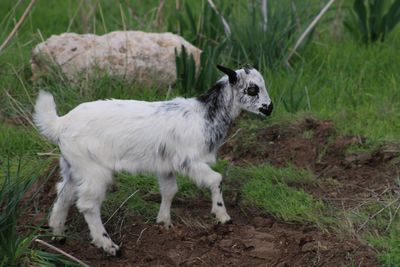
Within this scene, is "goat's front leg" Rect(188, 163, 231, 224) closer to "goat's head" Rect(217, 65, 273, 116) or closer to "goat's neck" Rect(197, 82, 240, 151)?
"goat's neck" Rect(197, 82, 240, 151)

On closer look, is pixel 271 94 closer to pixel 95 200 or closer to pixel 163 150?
pixel 163 150

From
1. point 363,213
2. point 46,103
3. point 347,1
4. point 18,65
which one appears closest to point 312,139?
point 363,213

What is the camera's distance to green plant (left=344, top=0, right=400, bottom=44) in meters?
7.95

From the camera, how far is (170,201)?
17.4 ft

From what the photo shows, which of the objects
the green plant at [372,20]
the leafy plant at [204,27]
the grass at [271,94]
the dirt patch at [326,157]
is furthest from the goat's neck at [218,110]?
the green plant at [372,20]

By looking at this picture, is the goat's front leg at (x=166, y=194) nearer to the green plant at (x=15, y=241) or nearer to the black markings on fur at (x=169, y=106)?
the black markings on fur at (x=169, y=106)

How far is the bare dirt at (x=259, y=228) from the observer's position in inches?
194

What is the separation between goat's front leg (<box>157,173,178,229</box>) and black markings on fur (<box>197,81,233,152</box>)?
334 millimetres

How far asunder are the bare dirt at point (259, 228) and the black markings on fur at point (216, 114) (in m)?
0.57

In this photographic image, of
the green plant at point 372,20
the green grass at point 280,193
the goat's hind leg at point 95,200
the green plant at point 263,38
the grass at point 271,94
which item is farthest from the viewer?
the green plant at point 372,20

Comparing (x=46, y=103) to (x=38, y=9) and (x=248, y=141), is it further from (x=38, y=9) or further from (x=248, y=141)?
(x=38, y=9)

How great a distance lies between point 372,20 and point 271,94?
65.8 inches

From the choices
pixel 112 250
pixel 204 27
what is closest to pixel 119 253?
pixel 112 250

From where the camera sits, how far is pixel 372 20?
8.13 metres
